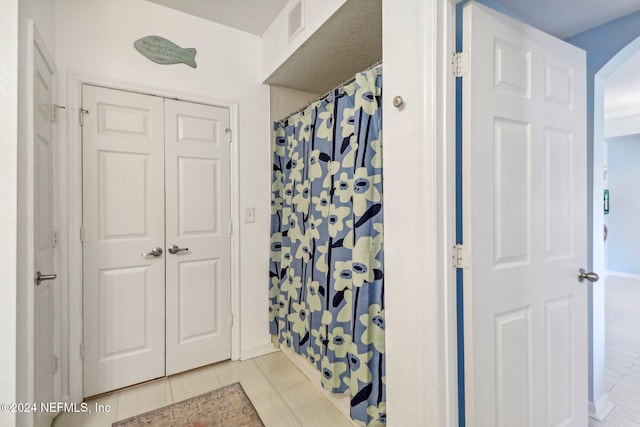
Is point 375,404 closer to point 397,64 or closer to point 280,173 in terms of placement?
point 397,64

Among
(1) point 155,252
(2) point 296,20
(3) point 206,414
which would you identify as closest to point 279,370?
(3) point 206,414

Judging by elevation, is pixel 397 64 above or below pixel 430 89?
above

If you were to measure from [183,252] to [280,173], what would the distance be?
100 centimetres

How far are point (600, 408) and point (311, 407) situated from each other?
177 cm

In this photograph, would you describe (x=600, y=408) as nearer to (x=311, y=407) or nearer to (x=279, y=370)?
(x=311, y=407)

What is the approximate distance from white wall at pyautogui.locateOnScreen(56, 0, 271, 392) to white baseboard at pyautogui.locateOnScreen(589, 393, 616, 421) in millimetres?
2225

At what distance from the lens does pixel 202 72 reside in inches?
86.8

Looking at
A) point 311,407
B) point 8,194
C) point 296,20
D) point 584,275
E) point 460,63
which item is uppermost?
point 296,20

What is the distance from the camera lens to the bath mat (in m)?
1.63

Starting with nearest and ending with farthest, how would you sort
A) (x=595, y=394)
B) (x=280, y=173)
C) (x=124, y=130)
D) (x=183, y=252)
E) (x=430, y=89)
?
1. (x=430, y=89)
2. (x=595, y=394)
3. (x=124, y=130)
4. (x=183, y=252)
5. (x=280, y=173)

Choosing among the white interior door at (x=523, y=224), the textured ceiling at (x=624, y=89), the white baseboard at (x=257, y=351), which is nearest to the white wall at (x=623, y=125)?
the textured ceiling at (x=624, y=89)

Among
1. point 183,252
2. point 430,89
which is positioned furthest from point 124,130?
point 430,89

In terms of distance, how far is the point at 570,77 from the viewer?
140 cm

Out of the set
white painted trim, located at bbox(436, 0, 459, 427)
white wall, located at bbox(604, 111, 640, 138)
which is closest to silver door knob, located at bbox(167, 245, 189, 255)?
white painted trim, located at bbox(436, 0, 459, 427)
